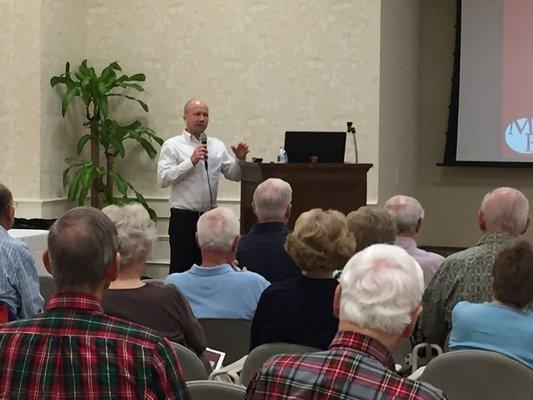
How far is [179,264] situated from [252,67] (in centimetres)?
223

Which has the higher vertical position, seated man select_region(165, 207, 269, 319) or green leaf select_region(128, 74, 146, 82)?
green leaf select_region(128, 74, 146, 82)

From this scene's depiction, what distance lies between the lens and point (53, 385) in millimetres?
2047

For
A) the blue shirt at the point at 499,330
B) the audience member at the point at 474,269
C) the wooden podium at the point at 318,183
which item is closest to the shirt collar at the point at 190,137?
the wooden podium at the point at 318,183

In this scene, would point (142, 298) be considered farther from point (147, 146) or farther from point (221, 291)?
point (147, 146)

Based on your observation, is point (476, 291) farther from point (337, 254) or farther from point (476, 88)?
point (476, 88)

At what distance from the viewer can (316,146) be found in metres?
7.24

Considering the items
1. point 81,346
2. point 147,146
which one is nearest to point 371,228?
point 81,346

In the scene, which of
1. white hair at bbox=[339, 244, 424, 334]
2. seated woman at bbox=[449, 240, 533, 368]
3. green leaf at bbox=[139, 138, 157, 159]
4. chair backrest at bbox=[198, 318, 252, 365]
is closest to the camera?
white hair at bbox=[339, 244, 424, 334]

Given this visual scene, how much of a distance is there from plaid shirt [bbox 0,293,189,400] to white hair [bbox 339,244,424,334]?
1.34ft

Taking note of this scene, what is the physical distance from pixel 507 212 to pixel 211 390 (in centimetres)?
219

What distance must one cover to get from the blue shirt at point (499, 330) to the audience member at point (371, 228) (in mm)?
1016

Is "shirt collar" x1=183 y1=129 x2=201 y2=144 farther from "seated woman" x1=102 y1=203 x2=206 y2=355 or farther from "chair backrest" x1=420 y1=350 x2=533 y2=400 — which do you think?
"chair backrest" x1=420 y1=350 x2=533 y2=400

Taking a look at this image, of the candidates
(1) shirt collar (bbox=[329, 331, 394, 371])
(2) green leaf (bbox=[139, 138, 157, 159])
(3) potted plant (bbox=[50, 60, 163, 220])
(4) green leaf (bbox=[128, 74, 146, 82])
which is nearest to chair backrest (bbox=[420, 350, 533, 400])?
(1) shirt collar (bbox=[329, 331, 394, 371])

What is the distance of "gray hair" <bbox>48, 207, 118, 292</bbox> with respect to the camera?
2.08 meters
